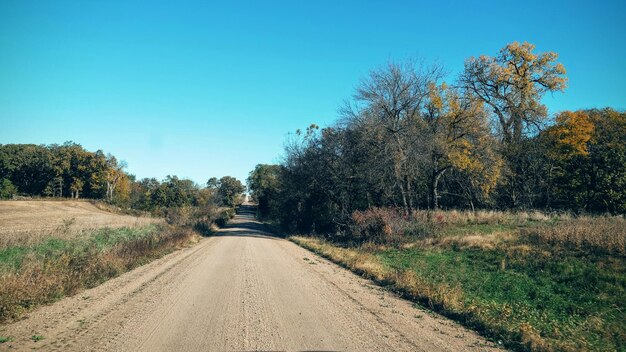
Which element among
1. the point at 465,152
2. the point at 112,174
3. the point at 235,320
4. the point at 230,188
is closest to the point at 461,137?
the point at 465,152

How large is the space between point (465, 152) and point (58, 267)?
96.2 ft

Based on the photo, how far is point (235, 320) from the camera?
7172 millimetres

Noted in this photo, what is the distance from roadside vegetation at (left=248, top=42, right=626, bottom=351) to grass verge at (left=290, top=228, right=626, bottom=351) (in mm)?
49

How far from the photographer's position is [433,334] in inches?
267

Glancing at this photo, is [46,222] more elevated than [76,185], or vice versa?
[76,185]

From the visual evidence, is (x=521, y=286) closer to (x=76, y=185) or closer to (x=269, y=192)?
(x=269, y=192)

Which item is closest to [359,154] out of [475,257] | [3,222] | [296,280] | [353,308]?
[475,257]

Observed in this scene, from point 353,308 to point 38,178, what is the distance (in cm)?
10343

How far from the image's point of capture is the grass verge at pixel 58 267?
7.90 m

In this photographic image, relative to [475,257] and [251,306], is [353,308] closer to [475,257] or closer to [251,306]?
[251,306]

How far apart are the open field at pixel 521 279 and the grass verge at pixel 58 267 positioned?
9269 millimetres

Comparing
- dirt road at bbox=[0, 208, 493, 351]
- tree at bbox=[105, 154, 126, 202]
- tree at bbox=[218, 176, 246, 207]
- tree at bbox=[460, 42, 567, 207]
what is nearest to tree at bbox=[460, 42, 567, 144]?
tree at bbox=[460, 42, 567, 207]

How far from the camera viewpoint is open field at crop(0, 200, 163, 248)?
663 inches


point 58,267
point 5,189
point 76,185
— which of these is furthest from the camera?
point 76,185
